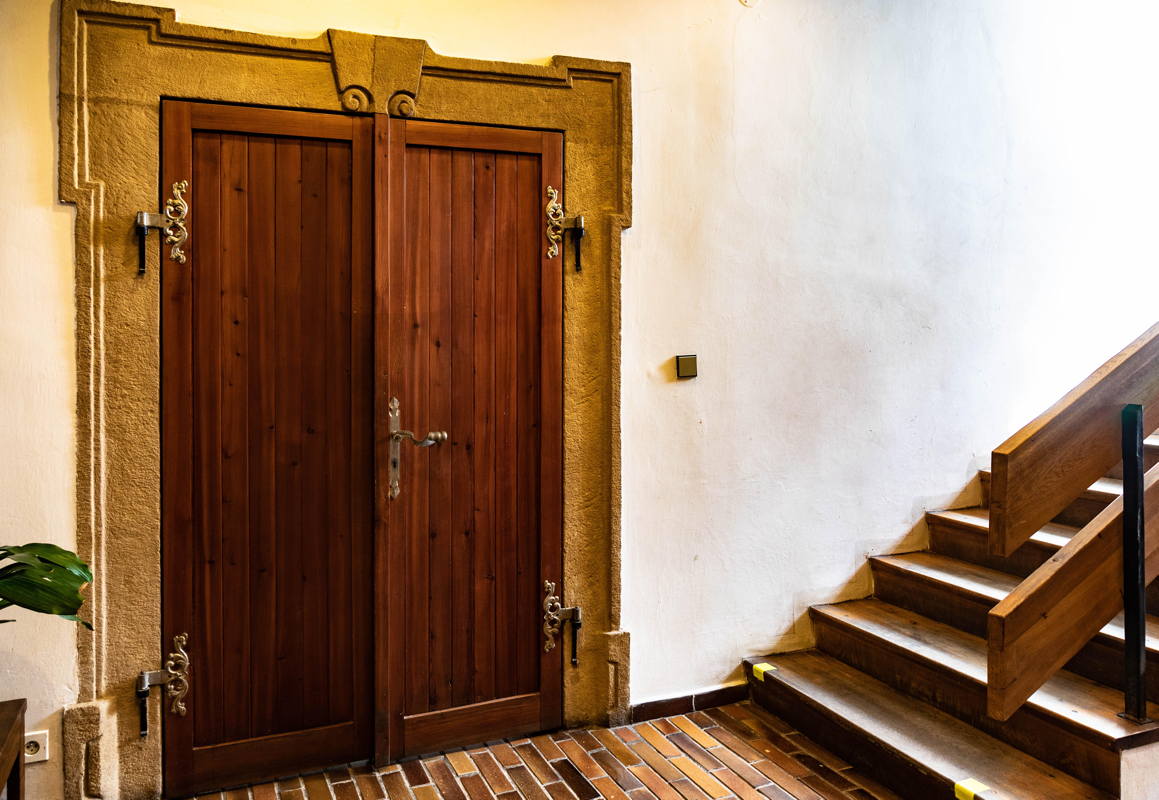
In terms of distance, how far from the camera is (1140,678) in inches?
94.5

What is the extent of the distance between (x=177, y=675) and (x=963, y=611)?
2.76 meters

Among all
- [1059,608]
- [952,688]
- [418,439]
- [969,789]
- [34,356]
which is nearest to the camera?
[1059,608]

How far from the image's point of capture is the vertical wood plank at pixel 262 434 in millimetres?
2762

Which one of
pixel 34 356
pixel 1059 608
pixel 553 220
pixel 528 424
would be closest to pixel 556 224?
pixel 553 220

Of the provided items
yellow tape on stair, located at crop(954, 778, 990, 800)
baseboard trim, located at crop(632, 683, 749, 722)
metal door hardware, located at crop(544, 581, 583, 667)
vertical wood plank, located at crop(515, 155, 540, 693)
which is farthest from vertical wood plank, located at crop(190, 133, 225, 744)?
yellow tape on stair, located at crop(954, 778, 990, 800)

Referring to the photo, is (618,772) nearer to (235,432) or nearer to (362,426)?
(362,426)

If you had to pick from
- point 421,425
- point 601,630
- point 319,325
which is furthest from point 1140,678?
point 319,325

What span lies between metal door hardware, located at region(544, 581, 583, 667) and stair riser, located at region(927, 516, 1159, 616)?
1.50m

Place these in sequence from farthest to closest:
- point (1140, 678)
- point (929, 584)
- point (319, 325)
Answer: point (929, 584) → point (319, 325) → point (1140, 678)

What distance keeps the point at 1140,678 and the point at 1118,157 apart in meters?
2.87

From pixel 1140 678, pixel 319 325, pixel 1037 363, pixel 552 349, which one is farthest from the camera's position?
pixel 1037 363

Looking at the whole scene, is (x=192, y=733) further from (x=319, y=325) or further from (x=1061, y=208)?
(x=1061, y=208)

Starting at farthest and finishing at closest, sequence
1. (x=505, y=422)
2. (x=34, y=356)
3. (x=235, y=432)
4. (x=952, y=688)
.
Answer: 1. (x=505, y=422)
2. (x=952, y=688)
3. (x=235, y=432)
4. (x=34, y=356)

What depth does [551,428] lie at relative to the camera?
10.3ft
